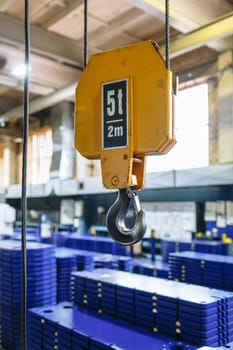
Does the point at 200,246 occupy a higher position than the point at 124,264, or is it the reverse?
the point at 200,246

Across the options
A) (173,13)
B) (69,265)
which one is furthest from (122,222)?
(69,265)

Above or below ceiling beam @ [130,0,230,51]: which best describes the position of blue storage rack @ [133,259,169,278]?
below

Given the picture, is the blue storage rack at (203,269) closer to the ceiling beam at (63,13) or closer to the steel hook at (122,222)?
the steel hook at (122,222)

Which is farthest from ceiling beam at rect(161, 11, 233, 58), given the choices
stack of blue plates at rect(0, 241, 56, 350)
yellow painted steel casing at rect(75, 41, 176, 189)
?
yellow painted steel casing at rect(75, 41, 176, 189)

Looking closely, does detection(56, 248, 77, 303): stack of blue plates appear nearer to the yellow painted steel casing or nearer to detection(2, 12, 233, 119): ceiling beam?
detection(2, 12, 233, 119): ceiling beam

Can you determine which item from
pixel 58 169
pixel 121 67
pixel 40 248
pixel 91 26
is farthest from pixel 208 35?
pixel 58 169

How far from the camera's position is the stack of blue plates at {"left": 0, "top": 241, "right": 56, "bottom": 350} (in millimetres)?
5414

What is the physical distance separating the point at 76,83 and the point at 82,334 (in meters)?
5.62

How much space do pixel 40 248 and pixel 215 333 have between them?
2.80m

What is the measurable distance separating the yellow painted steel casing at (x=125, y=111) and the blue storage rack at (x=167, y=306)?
7.48ft

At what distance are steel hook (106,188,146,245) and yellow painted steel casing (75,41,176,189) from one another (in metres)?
0.06

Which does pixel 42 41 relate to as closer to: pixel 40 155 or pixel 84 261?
pixel 84 261

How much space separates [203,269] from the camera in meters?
5.96

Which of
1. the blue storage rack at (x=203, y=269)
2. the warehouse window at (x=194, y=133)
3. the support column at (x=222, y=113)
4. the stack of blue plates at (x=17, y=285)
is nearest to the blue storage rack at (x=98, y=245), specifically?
the warehouse window at (x=194, y=133)
